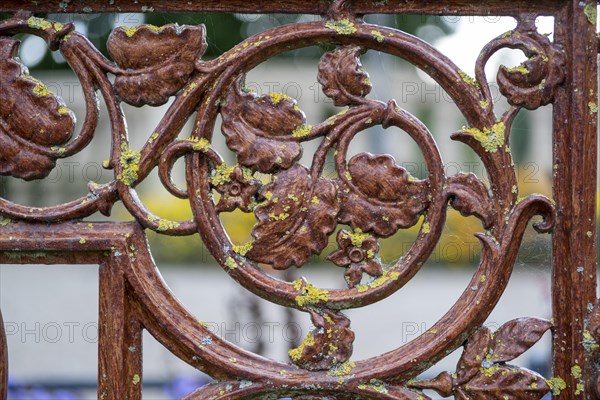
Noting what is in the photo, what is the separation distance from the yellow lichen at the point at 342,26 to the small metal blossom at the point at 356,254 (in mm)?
233

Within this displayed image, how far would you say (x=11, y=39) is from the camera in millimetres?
847

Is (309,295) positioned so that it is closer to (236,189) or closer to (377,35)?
(236,189)

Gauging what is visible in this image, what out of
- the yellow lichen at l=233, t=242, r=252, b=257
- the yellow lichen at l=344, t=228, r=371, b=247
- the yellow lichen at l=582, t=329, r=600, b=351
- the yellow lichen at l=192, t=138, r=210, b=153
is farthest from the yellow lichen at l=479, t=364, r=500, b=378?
the yellow lichen at l=192, t=138, r=210, b=153

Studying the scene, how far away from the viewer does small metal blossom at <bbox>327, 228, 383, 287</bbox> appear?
32.1 inches

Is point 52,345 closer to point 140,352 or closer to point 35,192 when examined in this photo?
point 35,192

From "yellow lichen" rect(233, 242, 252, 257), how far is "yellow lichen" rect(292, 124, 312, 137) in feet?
0.46

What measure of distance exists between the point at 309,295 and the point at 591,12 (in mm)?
473

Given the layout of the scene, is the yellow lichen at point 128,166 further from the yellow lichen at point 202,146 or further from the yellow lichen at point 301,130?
the yellow lichen at point 301,130

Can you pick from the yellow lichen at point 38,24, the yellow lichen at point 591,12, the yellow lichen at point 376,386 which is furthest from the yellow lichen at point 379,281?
the yellow lichen at point 38,24

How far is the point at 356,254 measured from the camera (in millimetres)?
817

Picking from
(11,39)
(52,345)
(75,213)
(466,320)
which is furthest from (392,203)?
(52,345)

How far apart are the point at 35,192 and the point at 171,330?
4740mm

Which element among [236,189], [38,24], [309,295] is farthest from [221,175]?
[38,24]

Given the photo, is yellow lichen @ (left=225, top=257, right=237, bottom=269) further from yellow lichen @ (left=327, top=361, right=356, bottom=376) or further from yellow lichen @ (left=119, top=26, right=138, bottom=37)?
yellow lichen @ (left=119, top=26, right=138, bottom=37)
